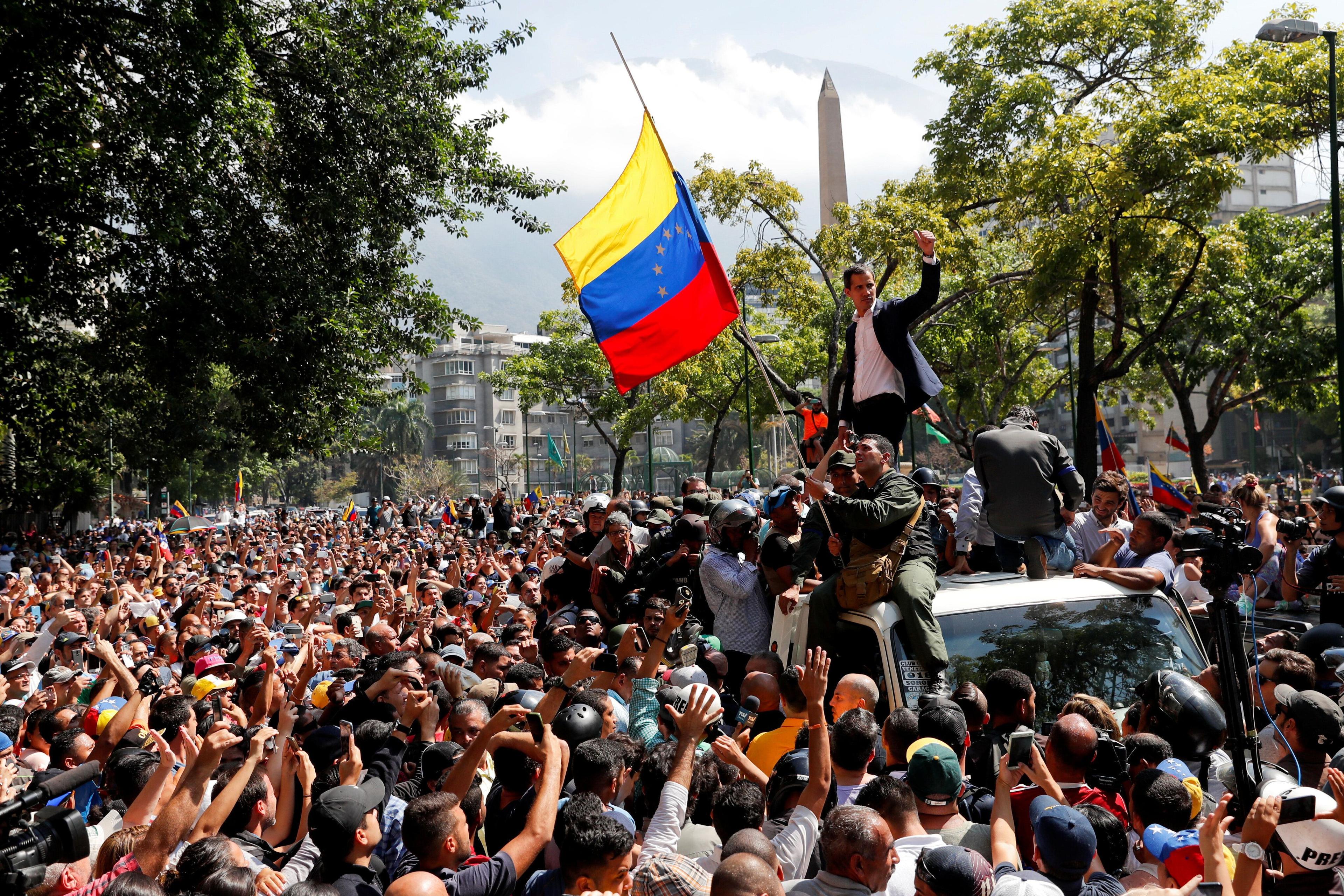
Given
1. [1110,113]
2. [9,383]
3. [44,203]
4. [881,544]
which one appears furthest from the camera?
[1110,113]

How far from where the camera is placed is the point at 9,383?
16.6m

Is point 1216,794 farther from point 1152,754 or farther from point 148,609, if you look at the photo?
point 148,609

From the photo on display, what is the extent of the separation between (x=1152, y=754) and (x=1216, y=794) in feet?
1.69

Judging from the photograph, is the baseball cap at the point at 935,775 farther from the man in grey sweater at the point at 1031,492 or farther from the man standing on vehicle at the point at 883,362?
the man standing on vehicle at the point at 883,362

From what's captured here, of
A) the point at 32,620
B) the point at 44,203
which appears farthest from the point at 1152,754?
the point at 44,203

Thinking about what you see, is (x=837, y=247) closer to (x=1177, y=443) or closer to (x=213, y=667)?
(x=1177, y=443)

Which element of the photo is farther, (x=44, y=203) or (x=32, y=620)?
(x=44, y=203)

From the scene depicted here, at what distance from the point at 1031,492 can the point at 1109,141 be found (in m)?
14.1

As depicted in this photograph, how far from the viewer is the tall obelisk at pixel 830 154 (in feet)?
155

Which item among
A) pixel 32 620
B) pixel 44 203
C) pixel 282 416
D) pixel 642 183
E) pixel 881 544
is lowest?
pixel 32 620

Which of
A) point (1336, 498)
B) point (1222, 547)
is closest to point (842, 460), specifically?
point (1222, 547)

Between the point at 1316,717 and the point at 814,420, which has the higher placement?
the point at 814,420

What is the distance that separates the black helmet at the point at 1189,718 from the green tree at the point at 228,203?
13.0 m

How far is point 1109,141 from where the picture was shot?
60.3 ft
